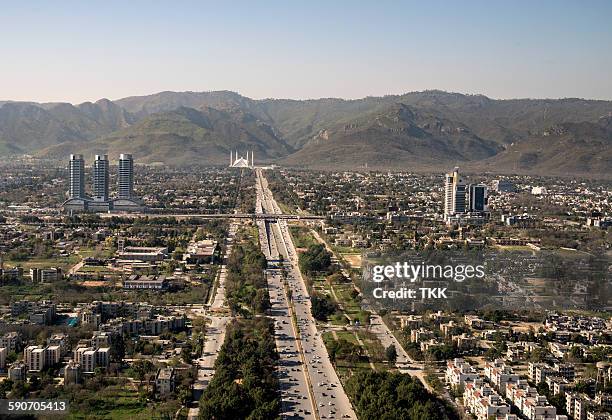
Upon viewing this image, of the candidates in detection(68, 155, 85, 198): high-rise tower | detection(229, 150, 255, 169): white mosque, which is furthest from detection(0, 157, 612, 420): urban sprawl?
detection(229, 150, 255, 169): white mosque

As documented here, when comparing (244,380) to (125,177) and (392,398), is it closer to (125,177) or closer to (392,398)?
(392,398)

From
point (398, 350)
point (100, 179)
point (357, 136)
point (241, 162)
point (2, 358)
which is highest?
point (357, 136)

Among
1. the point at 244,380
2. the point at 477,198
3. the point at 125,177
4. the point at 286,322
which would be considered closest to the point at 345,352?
the point at 244,380

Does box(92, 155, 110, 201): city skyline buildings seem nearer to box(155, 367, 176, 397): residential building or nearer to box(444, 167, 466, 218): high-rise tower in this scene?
box(444, 167, 466, 218): high-rise tower

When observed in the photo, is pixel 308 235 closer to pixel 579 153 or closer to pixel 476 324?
pixel 476 324

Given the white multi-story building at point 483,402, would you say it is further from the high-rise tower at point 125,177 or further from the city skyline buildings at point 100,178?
the high-rise tower at point 125,177

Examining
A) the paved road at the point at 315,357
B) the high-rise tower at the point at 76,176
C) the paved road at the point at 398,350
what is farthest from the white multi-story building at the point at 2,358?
the high-rise tower at the point at 76,176
